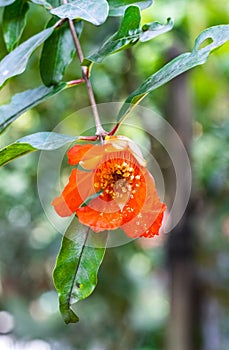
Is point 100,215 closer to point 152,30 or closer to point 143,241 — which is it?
point 152,30

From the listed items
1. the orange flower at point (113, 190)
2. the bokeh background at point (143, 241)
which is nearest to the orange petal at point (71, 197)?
the orange flower at point (113, 190)

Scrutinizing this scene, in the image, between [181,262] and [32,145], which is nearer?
[32,145]

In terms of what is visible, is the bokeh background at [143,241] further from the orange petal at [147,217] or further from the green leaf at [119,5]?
the orange petal at [147,217]

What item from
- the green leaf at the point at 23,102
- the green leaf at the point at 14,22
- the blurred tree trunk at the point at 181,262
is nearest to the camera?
the green leaf at the point at 23,102

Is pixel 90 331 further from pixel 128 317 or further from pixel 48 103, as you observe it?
pixel 48 103

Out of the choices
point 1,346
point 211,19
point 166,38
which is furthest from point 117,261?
point 211,19

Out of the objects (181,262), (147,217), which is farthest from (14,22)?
(181,262)
